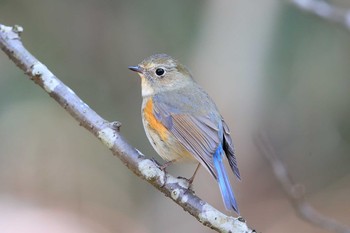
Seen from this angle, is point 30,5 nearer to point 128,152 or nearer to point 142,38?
point 142,38

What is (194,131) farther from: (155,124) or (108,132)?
(108,132)

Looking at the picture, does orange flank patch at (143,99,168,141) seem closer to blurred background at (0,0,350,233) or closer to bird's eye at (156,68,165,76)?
bird's eye at (156,68,165,76)

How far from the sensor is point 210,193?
6520 millimetres

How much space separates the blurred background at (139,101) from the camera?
22.2 ft

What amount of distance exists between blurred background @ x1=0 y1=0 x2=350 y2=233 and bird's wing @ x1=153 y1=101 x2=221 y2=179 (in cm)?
264

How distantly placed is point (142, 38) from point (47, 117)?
1655 mm

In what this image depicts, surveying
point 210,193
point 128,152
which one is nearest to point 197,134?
point 128,152

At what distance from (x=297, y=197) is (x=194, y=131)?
0.71m

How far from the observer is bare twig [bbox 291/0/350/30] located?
15.0 feet

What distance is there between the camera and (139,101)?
8.34 m

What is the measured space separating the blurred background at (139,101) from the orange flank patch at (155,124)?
2.63 meters

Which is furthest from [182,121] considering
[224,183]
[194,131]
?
[224,183]

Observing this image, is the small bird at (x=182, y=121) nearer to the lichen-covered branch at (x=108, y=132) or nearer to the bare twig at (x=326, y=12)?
the lichen-covered branch at (x=108, y=132)

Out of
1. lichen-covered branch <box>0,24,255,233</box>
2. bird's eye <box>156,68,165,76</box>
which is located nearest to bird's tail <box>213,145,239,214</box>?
lichen-covered branch <box>0,24,255,233</box>
